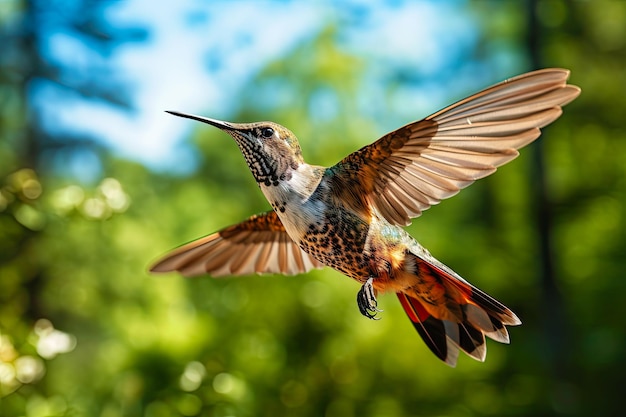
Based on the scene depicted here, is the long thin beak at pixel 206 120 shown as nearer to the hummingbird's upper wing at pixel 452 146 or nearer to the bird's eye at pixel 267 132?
the bird's eye at pixel 267 132

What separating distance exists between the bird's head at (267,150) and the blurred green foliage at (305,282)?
892mm

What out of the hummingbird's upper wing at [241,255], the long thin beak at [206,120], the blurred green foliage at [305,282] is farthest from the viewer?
the blurred green foliage at [305,282]

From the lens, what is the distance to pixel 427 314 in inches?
30.7

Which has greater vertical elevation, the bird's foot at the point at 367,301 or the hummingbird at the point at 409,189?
the hummingbird at the point at 409,189

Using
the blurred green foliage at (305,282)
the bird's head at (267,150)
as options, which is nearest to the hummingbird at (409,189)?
the bird's head at (267,150)

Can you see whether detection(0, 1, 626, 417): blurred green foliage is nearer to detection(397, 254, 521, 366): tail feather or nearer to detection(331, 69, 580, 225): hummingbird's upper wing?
detection(397, 254, 521, 366): tail feather

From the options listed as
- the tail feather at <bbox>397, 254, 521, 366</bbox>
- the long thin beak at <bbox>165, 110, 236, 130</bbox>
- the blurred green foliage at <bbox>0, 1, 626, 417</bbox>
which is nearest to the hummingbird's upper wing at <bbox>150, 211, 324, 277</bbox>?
the tail feather at <bbox>397, 254, 521, 366</bbox>

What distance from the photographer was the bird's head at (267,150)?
615mm

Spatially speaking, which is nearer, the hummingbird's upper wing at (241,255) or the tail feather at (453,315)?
the tail feather at (453,315)

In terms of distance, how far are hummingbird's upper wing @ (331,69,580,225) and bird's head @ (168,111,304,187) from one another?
0.08m

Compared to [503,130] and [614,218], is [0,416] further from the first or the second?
[614,218]

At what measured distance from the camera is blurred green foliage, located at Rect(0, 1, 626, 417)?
153 cm

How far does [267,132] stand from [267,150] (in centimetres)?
2

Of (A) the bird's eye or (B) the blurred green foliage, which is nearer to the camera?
(A) the bird's eye
